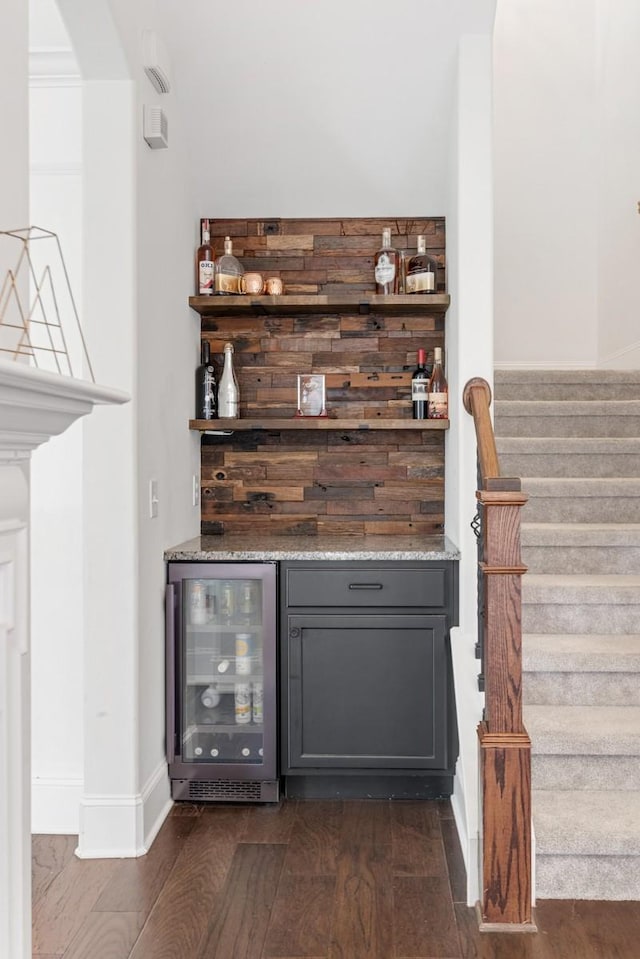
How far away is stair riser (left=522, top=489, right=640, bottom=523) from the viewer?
3.49 m

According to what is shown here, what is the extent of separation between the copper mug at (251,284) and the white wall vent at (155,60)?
819 millimetres

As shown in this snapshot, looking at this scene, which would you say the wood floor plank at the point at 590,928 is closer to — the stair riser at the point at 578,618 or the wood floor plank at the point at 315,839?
the wood floor plank at the point at 315,839

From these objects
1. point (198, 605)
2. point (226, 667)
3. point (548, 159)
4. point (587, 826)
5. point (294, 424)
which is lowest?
point (587, 826)

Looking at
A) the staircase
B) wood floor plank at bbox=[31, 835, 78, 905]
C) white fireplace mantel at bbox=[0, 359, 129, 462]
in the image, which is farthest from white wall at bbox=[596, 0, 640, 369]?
white fireplace mantel at bbox=[0, 359, 129, 462]

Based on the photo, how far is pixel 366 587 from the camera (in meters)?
3.06

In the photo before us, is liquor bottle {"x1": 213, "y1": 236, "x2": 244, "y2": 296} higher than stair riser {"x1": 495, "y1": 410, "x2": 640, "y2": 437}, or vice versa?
liquor bottle {"x1": 213, "y1": 236, "x2": 244, "y2": 296}

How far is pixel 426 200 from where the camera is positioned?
361 centimetres

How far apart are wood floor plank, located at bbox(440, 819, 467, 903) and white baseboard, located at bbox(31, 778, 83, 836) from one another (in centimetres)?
121

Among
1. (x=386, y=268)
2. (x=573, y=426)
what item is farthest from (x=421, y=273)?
(x=573, y=426)

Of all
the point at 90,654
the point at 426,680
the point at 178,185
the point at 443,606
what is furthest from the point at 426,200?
the point at 90,654

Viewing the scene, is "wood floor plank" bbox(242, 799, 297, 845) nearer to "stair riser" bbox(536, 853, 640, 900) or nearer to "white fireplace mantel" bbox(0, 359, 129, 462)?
"stair riser" bbox(536, 853, 640, 900)

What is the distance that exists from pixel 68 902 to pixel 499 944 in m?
1.16

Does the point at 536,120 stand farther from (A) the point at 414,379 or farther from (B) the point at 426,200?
(A) the point at 414,379

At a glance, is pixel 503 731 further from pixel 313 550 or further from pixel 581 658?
pixel 313 550
